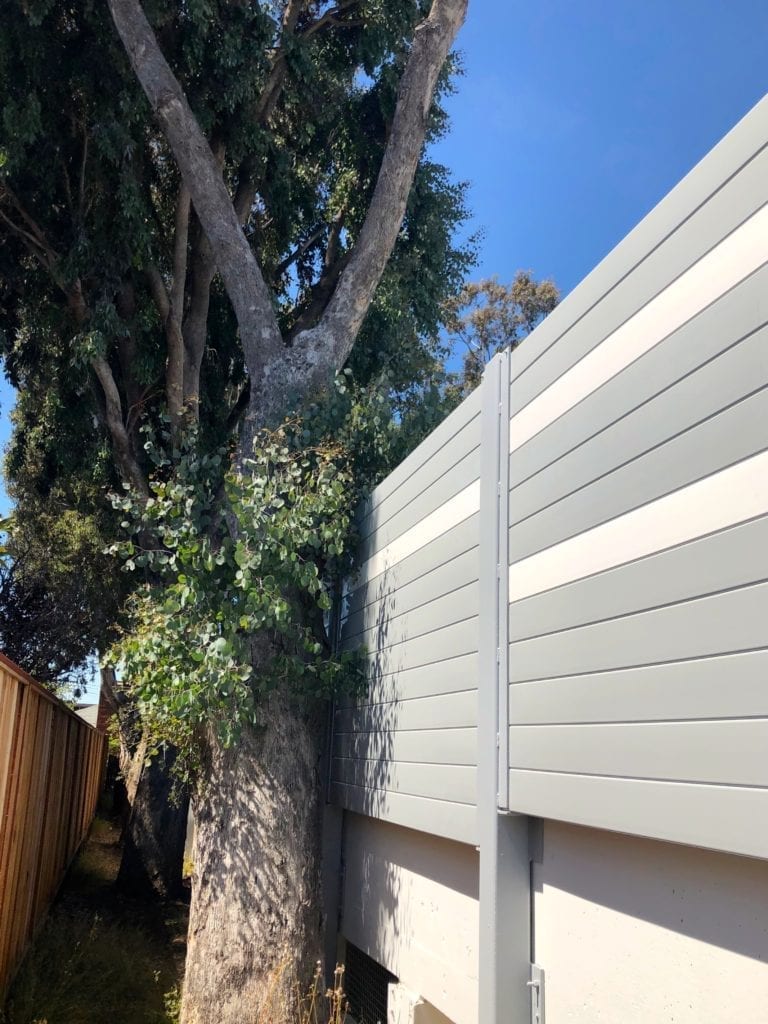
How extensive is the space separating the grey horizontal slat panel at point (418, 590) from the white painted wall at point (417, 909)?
42.6 inches

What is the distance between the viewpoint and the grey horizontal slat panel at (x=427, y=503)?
407 centimetres

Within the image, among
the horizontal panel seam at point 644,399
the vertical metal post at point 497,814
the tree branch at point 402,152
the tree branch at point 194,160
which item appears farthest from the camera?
the tree branch at point 402,152

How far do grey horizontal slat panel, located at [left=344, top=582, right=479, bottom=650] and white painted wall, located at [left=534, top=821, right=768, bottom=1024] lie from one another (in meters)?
1.02

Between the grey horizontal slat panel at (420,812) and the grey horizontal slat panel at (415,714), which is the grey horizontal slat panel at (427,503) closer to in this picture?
the grey horizontal slat panel at (415,714)

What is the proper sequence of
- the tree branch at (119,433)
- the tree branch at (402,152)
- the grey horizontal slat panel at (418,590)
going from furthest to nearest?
the tree branch at (119,433) < the tree branch at (402,152) < the grey horizontal slat panel at (418,590)

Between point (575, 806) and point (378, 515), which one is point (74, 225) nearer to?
point (378, 515)

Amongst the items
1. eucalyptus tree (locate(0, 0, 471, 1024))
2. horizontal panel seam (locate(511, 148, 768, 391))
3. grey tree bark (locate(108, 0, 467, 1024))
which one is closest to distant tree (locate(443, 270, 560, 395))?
eucalyptus tree (locate(0, 0, 471, 1024))

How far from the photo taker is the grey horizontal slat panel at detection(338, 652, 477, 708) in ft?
12.4

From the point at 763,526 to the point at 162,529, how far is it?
3.93 m

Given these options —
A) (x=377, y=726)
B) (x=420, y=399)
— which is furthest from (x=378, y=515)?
(x=420, y=399)

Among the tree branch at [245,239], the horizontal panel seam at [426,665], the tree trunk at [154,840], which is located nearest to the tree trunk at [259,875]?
the horizontal panel seam at [426,665]

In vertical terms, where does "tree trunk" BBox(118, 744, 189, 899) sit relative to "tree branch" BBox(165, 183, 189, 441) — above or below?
below

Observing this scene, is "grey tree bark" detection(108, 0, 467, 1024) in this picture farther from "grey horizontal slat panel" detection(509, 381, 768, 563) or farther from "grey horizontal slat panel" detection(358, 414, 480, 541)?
"grey horizontal slat panel" detection(509, 381, 768, 563)

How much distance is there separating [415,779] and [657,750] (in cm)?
209
